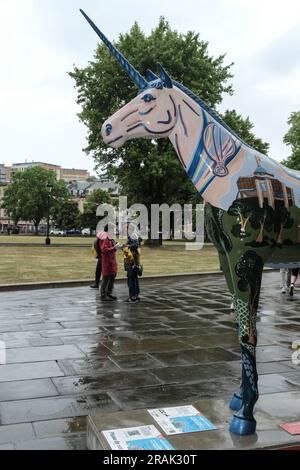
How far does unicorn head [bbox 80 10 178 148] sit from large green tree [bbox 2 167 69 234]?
87436mm

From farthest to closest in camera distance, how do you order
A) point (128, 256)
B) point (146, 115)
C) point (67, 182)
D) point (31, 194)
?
point (67, 182)
point (31, 194)
point (128, 256)
point (146, 115)

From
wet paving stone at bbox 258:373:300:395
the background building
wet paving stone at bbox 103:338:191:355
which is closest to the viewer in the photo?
wet paving stone at bbox 258:373:300:395

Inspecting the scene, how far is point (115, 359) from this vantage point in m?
6.50

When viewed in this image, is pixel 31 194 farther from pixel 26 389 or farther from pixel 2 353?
pixel 26 389

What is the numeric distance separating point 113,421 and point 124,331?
4341 mm

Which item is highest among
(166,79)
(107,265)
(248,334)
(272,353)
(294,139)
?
(294,139)

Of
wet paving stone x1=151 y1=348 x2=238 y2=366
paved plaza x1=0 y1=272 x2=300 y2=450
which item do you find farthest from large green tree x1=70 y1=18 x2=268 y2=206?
wet paving stone x1=151 y1=348 x2=238 y2=366

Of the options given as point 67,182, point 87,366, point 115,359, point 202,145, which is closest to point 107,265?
point 115,359

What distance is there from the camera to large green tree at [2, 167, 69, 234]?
298 feet

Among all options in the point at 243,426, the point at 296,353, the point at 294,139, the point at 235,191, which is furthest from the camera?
the point at 294,139

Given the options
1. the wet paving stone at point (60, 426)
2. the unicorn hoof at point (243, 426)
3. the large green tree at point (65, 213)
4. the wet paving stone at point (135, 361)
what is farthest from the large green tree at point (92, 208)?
the unicorn hoof at point (243, 426)

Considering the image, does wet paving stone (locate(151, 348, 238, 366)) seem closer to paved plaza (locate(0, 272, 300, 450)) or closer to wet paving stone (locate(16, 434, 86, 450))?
paved plaza (locate(0, 272, 300, 450))

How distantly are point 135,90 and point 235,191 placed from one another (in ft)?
98.5
